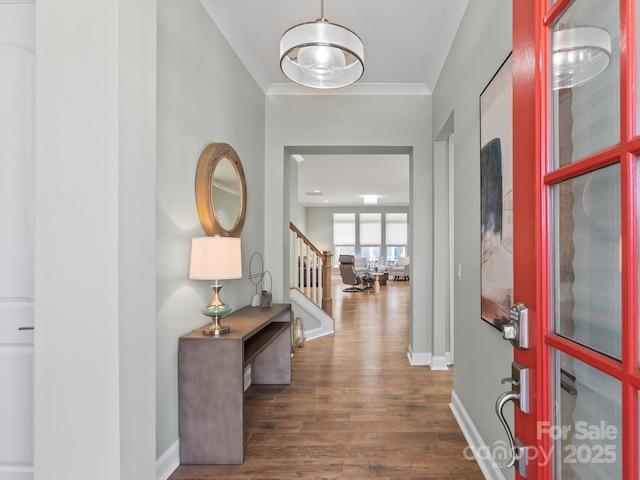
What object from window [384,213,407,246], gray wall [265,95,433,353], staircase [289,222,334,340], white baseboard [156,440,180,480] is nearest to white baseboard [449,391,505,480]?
gray wall [265,95,433,353]

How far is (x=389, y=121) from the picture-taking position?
3.50 m

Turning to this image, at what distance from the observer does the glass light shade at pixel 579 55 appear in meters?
0.60

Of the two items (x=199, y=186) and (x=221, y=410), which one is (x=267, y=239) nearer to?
(x=199, y=186)

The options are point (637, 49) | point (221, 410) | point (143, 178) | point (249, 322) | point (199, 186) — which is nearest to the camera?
point (637, 49)

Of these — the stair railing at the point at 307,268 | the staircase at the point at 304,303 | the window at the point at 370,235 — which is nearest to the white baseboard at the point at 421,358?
the staircase at the point at 304,303

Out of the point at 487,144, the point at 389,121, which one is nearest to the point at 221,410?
the point at 487,144

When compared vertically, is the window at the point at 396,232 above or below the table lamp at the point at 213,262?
above

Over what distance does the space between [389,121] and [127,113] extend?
286 centimetres

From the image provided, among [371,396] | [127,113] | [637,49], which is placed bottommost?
[371,396]

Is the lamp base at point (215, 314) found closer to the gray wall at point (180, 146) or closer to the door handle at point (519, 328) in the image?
the gray wall at point (180, 146)

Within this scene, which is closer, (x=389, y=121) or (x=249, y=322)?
(x=249, y=322)

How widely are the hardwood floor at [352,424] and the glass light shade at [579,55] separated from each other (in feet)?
6.56

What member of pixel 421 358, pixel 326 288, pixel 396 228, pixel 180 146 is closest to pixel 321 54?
pixel 180 146

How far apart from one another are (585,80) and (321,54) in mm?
1701
